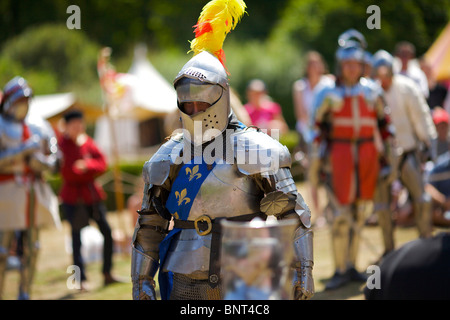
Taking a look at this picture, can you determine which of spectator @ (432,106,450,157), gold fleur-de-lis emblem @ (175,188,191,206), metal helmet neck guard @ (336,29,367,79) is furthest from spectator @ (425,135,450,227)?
gold fleur-de-lis emblem @ (175,188,191,206)

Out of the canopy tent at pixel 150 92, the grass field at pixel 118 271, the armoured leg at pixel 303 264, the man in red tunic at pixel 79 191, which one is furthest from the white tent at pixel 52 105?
the armoured leg at pixel 303 264

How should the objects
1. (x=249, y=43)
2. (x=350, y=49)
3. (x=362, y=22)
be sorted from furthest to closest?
(x=249, y=43)
(x=362, y=22)
(x=350, y=49)

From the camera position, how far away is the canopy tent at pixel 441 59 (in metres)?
12.5

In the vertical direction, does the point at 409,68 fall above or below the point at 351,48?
above

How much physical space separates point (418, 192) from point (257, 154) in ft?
14.1

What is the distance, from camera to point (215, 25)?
417 cm

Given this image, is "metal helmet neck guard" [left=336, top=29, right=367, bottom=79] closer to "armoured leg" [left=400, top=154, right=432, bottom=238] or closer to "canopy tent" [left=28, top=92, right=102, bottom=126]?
"armoured leg" [left=400, top=154, right=432, bottom=238]

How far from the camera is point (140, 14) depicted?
1575 inches

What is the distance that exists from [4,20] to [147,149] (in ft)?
28.4

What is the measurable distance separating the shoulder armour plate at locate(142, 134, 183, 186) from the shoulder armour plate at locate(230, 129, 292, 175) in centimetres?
33

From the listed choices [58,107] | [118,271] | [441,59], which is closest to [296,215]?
[118,271]

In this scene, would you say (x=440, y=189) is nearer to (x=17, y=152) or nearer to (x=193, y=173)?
(x=17, y=152)

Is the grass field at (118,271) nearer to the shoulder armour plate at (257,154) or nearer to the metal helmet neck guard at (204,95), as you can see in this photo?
the shoulder armour plate at (257,154)

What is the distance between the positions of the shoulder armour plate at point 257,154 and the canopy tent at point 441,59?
9138 millimetres
